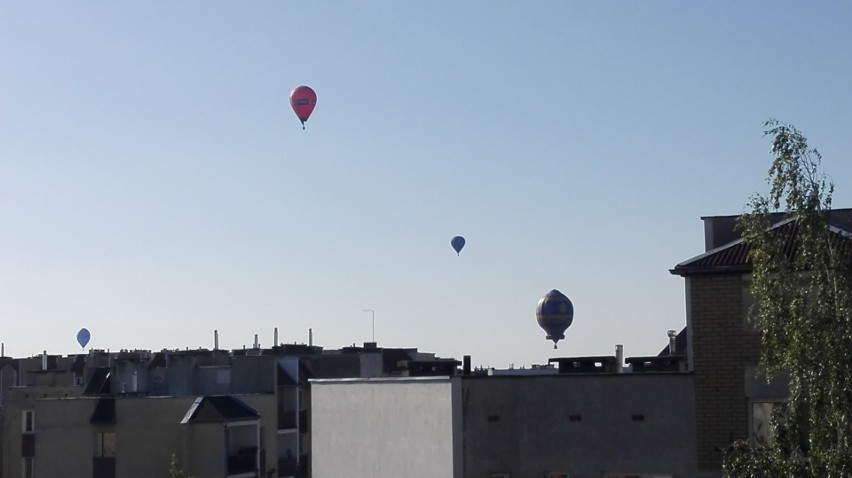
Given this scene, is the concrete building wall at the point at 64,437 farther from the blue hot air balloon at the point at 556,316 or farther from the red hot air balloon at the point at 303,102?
the blue hot air balloon at the point at 556,316

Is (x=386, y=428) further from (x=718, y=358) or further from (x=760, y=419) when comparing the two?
(x=760, y=419)

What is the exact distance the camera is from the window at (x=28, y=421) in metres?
87.4

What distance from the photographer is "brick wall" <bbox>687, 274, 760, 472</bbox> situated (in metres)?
31.6

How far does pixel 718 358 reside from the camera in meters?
31.8

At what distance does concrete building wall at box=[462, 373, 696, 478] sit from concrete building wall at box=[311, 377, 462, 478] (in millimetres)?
508

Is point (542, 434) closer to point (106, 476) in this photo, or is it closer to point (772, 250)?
point (772, 250)

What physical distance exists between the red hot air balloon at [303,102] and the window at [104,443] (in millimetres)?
20794

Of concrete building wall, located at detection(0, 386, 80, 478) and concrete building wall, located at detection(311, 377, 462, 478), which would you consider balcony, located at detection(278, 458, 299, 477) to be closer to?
concrete building wall, located at detection(0, 386, 80, 478)

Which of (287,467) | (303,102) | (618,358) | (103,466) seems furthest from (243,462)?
(618,358)

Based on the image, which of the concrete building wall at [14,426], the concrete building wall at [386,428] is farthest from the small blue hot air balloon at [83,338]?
the concrete building wall at [386,428]

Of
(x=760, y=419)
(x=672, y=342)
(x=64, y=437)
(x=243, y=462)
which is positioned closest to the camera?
(x=760, y=419)

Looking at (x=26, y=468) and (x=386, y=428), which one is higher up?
(x=386, y=428)

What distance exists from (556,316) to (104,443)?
4186cm

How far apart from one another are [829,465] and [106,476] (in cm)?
5721
